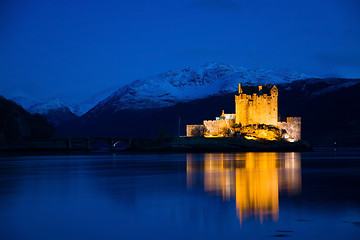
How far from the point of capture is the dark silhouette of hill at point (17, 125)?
391ft

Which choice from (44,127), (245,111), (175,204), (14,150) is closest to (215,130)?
(245,111)

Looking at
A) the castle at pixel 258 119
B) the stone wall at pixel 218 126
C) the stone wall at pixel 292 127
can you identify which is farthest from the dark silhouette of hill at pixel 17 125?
the stone wall at pixel 292 127

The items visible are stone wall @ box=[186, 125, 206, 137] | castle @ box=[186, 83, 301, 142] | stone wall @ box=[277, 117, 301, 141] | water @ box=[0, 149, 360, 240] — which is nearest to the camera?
water @ box=[0, 149, 360, 240]

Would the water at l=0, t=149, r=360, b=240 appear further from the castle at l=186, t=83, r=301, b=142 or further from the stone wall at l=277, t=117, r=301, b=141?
the stone wall at l=277, t=117, r=301, b=141

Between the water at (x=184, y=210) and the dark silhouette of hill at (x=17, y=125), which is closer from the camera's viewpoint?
the water at (x=184, y=210)

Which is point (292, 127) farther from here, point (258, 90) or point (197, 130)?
point (197, 130)

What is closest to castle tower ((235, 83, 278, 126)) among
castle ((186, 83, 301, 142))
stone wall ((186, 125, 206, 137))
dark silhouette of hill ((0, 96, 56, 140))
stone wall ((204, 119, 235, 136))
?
castle ((186, 83, 301, 142))

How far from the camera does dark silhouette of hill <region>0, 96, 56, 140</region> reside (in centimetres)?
11931

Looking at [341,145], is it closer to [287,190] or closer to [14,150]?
[14,150]

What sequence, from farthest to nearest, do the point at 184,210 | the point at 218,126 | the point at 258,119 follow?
1. the point at 218,126
2. the point at 258,119
3. the point at 184,210

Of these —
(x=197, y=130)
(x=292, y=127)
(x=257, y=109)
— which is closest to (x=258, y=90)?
(x=257, y=109)

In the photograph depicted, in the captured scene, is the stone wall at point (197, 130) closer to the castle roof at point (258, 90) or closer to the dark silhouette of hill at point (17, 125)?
the castle roof at point (258, 90)

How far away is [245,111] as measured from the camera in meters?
110

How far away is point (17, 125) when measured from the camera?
12388cm
